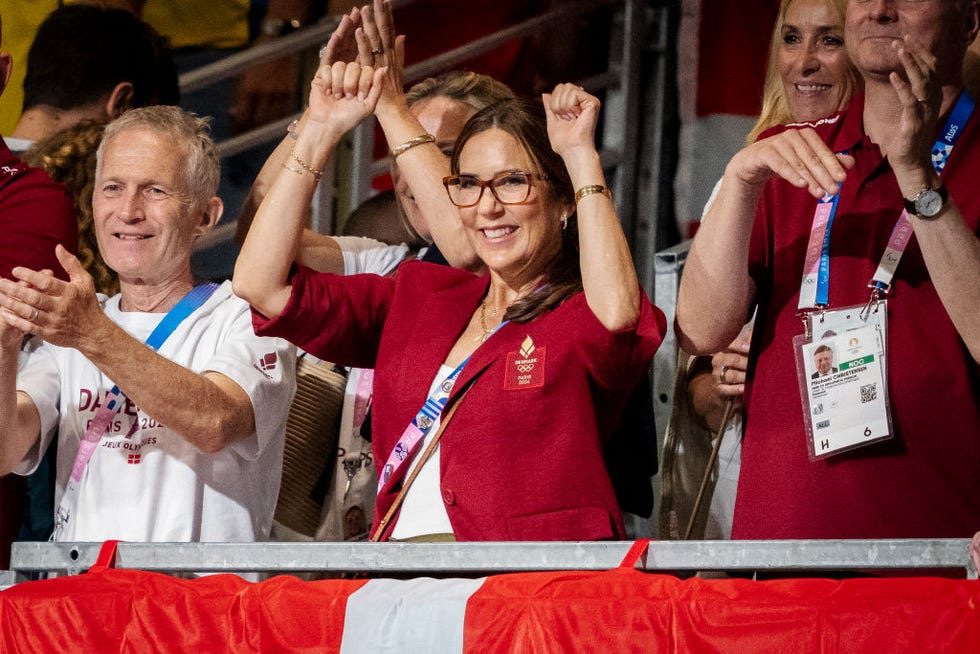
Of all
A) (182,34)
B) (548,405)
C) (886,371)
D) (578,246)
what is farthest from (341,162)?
(886,371)

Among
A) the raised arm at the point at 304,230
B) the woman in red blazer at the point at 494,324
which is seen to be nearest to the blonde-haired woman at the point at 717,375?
the woman in red blazer at the point at 494,324

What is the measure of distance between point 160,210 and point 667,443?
4.25 ft

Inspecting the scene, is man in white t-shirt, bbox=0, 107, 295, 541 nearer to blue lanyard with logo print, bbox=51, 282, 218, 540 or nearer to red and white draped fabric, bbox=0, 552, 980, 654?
blue lanyard with logo print, bbox=51, 282, 218, 540

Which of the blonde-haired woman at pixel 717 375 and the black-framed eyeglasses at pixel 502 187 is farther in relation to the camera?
the blonde-haired woman at pixel 717 375

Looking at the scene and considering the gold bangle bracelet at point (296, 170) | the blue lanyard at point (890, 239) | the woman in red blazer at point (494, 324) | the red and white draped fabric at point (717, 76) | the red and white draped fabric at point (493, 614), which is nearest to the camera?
the red and white draped fabric at point (493, 614)

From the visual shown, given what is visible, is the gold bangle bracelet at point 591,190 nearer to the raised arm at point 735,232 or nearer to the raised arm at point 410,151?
the raised arm at point 735,232

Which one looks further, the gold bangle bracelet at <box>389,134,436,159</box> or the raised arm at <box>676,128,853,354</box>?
the gold bangle bracelet at <box>389,134,436,159</box>

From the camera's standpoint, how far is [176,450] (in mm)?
3055

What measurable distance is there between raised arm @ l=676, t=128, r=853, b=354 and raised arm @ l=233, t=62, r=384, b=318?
2.52 feet

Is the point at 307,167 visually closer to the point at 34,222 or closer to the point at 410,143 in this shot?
the point at 410,143

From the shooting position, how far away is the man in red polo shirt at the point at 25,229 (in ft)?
10.9

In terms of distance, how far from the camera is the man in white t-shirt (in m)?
2.84

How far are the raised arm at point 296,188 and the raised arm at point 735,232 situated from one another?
2.52ft

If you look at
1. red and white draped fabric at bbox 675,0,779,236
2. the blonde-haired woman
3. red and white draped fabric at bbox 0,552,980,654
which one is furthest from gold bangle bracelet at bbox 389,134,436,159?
red and white draped fabric at bbox 675,0,779,236
